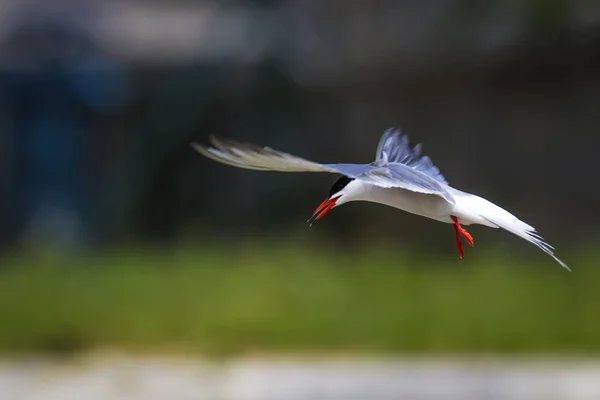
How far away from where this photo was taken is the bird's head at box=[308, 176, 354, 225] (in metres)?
0.59

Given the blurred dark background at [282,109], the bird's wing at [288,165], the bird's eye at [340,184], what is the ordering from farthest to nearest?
the blurred dark background at [282,109] < the bird's eye at [340,184] < the bird's wing at [288,165]

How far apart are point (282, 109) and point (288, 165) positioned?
14.6 ft

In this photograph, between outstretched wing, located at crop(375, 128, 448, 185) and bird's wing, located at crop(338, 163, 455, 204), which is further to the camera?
outstretched wing, located at crop(375, 128, 448, 185)

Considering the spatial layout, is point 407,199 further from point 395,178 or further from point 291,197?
point 291,197

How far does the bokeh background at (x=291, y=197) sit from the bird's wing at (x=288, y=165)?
3.10 metres

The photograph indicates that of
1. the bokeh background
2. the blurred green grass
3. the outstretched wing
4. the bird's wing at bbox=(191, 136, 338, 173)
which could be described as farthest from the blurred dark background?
→ the bird's wing at bbox=(191, 136, 338, 173)

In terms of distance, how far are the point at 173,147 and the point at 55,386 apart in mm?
1605

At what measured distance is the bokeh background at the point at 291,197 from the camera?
3828 millimetres

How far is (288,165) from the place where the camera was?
1.67 feet

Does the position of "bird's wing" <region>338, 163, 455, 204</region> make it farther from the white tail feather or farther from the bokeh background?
the bokeh background

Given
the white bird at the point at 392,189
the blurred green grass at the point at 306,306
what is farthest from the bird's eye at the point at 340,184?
the blurred green grass at the point at 306,306

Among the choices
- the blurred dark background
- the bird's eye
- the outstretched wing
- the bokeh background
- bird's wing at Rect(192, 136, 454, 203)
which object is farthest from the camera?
the blurred dark background

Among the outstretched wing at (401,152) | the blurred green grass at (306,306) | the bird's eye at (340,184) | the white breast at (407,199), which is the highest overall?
the blurred green grass at (306,306)

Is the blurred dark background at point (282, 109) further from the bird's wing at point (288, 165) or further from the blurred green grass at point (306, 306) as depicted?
the bird's wing at point (288, 165)
